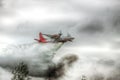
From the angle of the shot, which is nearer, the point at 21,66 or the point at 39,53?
the point at 21,66

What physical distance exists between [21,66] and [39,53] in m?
43.7

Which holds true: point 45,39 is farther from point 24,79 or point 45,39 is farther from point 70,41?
point 24,79

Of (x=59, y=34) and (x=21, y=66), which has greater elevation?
(x=59, y=34)

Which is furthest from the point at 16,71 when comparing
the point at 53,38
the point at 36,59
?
the point at 36,59

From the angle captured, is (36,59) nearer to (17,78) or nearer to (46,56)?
(46,56)

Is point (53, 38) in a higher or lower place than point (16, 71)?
higher

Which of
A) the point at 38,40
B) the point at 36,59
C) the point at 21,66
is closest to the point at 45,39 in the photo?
the point at 38,40

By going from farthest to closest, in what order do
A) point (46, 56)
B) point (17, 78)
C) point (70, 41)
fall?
point (46, 56)
point (70, 41)
point (17, 78)

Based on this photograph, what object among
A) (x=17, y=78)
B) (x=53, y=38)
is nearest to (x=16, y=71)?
(x=17, y=78)

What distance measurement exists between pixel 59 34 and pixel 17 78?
38653mm

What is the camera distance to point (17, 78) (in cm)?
14588

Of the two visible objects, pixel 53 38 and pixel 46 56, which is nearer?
pixel 53 38

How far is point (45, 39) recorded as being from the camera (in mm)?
181125

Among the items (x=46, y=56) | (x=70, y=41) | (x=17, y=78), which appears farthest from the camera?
(x=46, y=56)
